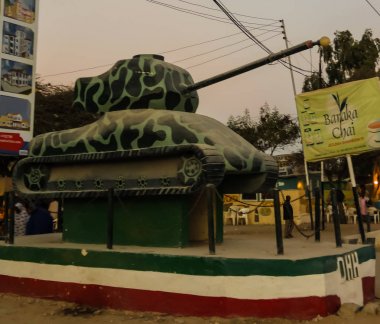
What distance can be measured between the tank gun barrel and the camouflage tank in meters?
0.01

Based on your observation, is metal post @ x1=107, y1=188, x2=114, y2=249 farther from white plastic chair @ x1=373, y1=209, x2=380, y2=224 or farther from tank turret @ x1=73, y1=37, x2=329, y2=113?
white plastic chair @ x1=373, y1=209, x2=380, y2=224

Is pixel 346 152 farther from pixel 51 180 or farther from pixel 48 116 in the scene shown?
pixel 48 116

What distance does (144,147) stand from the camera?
7289 mm

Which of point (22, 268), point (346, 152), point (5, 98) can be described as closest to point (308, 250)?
point (22, 268)

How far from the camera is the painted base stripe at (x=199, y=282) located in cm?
556

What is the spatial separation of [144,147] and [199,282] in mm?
2315

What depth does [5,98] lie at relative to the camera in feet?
48.0

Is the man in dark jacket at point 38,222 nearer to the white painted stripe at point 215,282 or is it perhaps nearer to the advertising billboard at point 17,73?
the white painted stripe at point 215,282

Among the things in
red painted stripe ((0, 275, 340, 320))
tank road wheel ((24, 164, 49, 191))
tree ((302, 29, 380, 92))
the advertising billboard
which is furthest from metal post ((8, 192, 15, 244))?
tree ((302, 29, 380, 92))

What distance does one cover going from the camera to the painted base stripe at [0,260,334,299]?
18.2ft

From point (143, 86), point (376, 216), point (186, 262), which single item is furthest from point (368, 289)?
point (376, 216)

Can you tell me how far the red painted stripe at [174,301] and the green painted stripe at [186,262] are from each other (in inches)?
11.6

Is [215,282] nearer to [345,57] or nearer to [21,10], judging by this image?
[21,10]

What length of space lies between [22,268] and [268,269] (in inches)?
156
